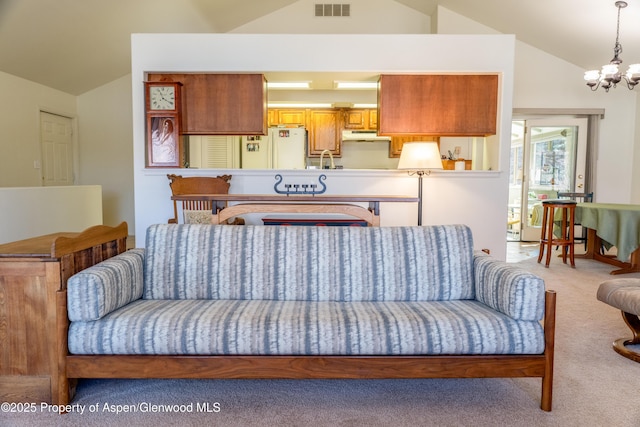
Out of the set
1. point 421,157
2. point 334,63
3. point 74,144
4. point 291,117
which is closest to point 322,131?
point 291,117

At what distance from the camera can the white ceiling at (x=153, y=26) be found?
4797 mm

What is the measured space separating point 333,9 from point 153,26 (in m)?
2.97

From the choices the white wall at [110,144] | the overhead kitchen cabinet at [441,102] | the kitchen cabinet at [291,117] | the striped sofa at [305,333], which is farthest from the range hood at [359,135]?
the striped sofa at [305,333]

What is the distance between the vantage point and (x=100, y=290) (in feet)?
5.77

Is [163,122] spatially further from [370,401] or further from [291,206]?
[370,401]

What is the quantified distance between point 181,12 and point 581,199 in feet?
22.3

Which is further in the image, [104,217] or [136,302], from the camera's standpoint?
[104,217]

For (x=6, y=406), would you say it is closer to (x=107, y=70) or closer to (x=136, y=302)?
(x=136, y=302)

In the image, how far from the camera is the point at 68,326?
1.75 m

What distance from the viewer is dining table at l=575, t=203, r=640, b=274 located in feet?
14.5

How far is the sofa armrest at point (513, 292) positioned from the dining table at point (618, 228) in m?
3.35

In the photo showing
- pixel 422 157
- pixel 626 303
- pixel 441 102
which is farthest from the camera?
pixel 441 102

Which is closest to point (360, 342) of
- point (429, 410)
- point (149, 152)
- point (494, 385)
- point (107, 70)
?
point (429, 410)

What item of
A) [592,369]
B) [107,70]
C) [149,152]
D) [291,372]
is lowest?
[592,369]
